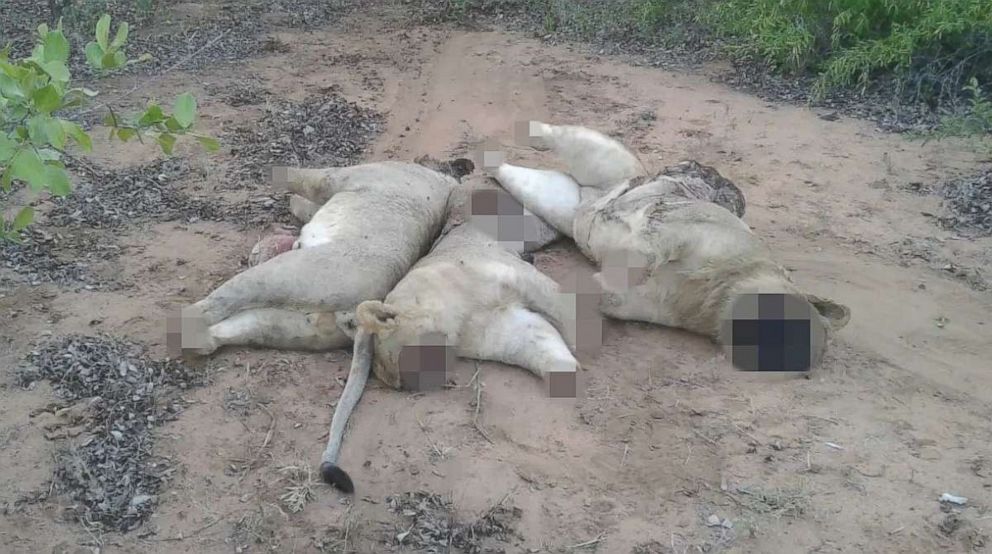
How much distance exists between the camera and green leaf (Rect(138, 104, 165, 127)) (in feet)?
8.85

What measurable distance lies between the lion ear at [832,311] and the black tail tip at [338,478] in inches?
98.1

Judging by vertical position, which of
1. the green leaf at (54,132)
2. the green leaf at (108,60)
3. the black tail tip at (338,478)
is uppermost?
the green leaf at (108,60)

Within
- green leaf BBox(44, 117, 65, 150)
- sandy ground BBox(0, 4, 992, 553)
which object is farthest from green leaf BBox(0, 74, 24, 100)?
sandy ground BBox(0, 4, 992, 553)

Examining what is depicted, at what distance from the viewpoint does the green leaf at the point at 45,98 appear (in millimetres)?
2404

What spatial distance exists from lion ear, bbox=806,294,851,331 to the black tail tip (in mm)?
→ 2493

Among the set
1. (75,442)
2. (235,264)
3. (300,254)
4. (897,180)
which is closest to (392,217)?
(300,254)

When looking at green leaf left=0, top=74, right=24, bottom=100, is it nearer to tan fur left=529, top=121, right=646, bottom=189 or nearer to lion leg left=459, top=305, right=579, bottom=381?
lion leg left=459, top=305, right=579, bottom=381

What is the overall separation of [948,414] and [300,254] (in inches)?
127

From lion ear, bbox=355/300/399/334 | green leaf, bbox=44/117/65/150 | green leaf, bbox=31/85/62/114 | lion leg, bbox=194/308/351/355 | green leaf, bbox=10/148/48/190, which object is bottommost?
lion leg, bbox=194/308/351/355

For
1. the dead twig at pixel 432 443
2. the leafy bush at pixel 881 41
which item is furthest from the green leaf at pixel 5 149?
the leafy bush at pixel 881 41

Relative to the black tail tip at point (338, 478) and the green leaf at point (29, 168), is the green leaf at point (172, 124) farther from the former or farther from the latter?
the black tail tip at point (338, 478)

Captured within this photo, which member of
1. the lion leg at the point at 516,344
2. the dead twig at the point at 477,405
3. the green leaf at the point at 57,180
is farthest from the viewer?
the lion leg at the point at 516,344

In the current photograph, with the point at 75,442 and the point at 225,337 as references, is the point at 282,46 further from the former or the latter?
the point at 75,442

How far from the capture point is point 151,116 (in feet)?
8.87
